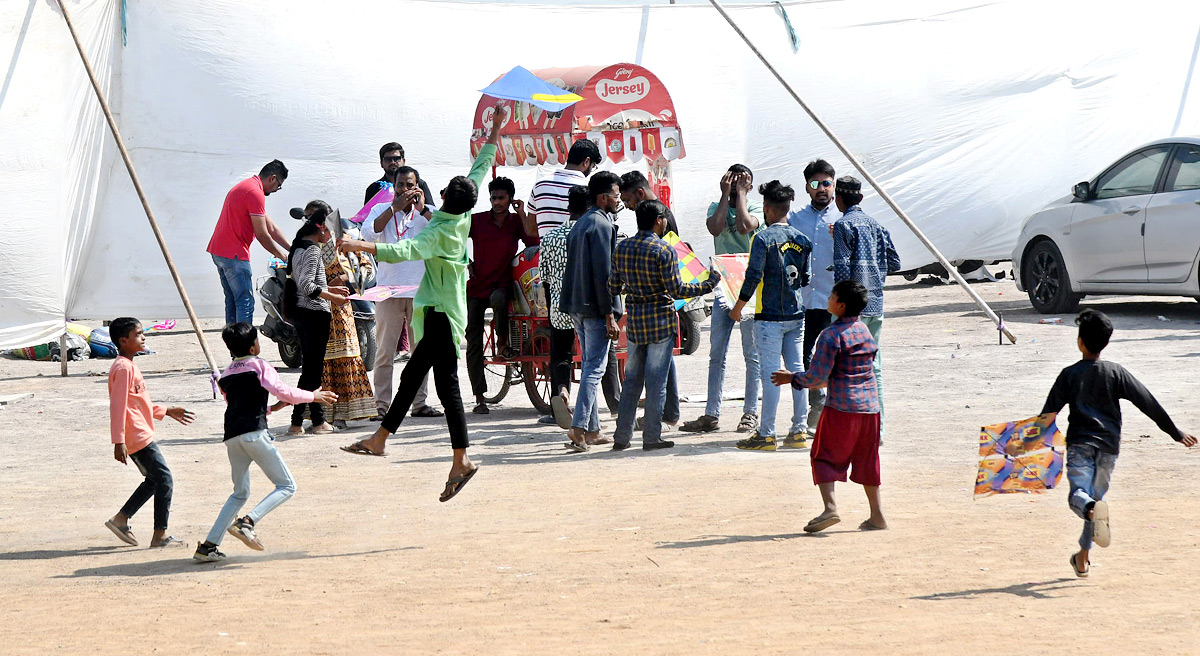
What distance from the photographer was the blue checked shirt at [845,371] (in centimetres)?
693

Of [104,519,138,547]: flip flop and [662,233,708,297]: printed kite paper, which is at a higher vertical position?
[662,233,708,297]: printed kite paper

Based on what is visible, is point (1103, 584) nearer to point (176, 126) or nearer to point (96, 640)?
point (96, 640)

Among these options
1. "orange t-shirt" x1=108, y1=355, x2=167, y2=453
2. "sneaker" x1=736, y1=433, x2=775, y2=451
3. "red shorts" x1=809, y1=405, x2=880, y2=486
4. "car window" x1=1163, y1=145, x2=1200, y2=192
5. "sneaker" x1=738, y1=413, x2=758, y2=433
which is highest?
"car window" x1=1163, y1=145, x2=1200, y2=192

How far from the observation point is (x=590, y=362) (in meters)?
9.46

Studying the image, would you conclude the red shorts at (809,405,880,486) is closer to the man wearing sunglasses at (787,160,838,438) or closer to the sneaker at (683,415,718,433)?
the man wearing sunglasses at (787,160,838,438)

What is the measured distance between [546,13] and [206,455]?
10.5 m

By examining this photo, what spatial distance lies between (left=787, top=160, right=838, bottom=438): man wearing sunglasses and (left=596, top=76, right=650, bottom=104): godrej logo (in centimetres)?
413

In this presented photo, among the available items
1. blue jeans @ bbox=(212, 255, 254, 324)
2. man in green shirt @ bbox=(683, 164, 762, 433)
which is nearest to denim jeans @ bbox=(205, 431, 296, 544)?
man in green shirt @ bbox=(683, 164, 762, 433)

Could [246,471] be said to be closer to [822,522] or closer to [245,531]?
[245,531]

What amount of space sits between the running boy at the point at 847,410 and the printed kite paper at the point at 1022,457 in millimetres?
747

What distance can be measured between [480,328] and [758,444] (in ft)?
9.46

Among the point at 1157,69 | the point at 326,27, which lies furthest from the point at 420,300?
the point at 1157,69

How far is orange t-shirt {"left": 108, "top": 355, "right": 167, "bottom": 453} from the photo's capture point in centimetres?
682

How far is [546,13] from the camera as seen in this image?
62.2 feet
